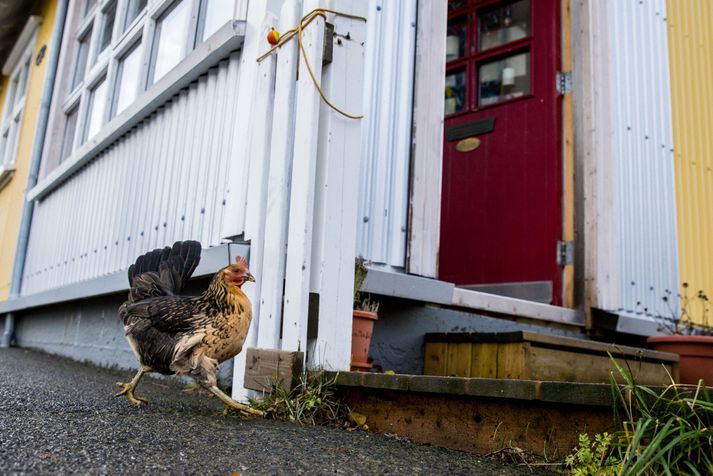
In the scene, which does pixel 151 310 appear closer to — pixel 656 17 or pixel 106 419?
pixel 106 419

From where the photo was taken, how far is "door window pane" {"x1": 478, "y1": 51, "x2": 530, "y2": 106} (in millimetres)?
4828

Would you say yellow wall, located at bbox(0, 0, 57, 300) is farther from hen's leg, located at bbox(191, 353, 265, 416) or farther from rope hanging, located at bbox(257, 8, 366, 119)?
hen's leg, located at bbox(191, 353, 265, 416)

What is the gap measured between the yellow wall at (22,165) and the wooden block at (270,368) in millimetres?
5484

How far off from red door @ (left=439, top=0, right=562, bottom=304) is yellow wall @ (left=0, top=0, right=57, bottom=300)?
4.89m

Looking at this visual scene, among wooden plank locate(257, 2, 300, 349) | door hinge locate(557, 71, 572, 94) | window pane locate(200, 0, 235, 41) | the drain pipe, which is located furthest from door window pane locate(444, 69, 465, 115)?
the drain pipe

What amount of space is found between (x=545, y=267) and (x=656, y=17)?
233 cm

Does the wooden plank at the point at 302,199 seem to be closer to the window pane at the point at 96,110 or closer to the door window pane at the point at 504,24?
the door window pane at the point at 504,24

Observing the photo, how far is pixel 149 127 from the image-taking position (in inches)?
174

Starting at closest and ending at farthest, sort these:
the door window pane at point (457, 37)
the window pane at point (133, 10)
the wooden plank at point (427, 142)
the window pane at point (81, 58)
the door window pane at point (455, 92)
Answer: the wooden plank at point (427, 142)
the door window pane at point (455, 92)
the door window pane at point (457, 37)
the window pane at point (133, 10)
the window pane at point (81, 58)

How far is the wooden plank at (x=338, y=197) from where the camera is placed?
2605 mm

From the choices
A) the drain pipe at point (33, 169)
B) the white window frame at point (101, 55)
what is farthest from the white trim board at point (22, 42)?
the white window frame at point (101, 55)

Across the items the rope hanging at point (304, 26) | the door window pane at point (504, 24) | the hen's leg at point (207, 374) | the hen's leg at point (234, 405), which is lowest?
the hen's leg at point (234, 405)

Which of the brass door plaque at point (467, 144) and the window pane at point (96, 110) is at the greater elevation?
the window pane at point (96, 110)

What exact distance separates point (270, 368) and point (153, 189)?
204 centimetres
